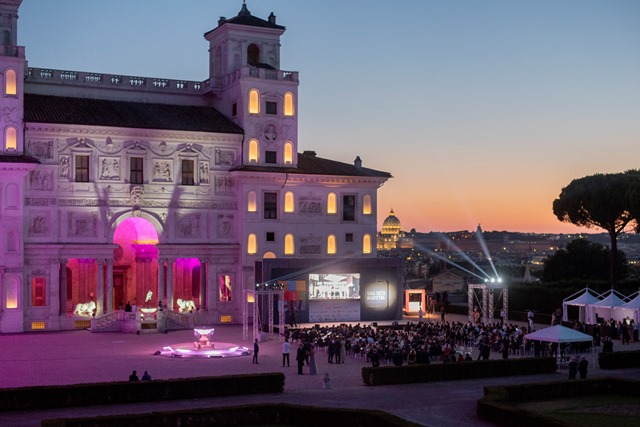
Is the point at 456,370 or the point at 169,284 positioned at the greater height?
the point at 169,284

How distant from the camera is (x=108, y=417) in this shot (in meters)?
26.1

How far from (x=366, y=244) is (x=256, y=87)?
1399 centimetres

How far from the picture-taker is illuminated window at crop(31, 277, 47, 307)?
189 feet

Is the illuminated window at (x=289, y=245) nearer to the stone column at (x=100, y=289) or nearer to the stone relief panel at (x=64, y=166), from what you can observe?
the stone column at (x=100, y=289)

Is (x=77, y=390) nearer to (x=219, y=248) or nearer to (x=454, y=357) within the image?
(x=454, y=357)

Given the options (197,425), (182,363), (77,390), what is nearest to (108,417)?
(197,425)

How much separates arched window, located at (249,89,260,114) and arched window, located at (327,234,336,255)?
34.0 feet

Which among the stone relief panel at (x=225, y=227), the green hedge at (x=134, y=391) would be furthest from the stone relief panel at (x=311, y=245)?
the green hedge at (x=134, y=391)

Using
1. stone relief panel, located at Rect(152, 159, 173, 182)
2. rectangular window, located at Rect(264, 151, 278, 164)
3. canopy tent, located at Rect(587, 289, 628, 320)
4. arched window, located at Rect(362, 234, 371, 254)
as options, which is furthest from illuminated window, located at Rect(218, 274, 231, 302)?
canopy tent, located at Rect(587, 289, 628, 320)

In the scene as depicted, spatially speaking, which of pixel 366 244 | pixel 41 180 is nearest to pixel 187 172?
pixel 41 180

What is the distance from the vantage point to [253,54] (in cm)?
6838

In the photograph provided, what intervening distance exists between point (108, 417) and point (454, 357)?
18.3 metres

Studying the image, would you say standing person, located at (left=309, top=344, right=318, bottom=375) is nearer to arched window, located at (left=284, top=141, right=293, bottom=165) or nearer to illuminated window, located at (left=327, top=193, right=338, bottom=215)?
illuminated window, located at (left=327, top=193, right=338, bottom=215)

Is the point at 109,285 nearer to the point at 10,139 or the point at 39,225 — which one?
the point at 39,225
